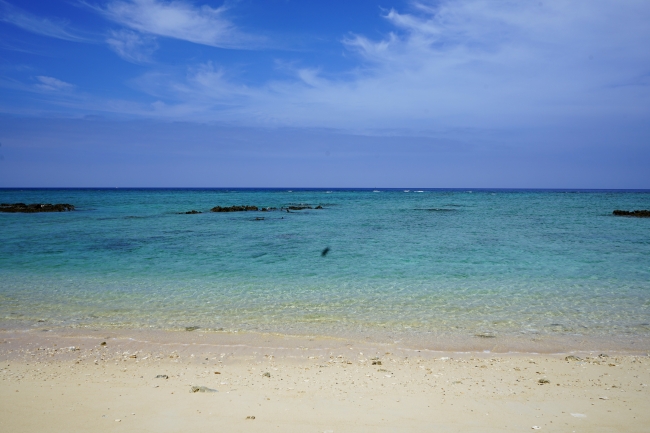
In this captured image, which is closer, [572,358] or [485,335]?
[572,358]

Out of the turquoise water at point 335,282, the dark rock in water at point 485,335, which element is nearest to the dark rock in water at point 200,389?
the turquoise water at point 335,282

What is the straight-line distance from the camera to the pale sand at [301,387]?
5066 millimetres

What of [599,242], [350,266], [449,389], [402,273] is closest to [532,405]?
[449,389]

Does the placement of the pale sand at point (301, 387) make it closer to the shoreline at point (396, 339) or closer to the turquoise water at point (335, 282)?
the shoreline at point (396, 339)

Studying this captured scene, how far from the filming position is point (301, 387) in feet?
20.1

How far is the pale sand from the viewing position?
5066 mm

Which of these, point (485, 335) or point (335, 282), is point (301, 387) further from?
point (335, 282)

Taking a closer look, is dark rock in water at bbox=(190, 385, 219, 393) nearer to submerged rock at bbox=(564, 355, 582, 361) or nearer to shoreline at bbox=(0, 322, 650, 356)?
shoreline at bbox=(0, 322, 650, 356)

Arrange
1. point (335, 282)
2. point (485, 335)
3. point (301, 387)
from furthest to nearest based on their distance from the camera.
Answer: point (335, 282)
point (485, 335)
point (301, 387)

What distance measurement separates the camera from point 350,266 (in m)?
16.0

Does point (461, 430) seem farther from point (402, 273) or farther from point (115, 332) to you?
point (402, 273)

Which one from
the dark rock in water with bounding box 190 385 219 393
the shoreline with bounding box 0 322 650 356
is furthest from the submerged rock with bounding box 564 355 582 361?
the dark rock in water with bounding box 190 385 219 393

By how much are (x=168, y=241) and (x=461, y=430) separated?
2028 centimetres

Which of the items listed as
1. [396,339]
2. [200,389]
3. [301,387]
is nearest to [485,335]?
[396,339]
